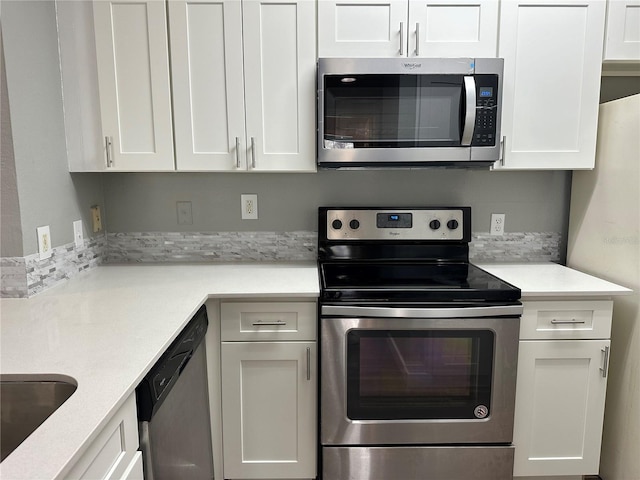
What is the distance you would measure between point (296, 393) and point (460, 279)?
0.80 metres

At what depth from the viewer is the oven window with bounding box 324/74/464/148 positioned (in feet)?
5.37

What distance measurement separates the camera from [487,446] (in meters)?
1.60

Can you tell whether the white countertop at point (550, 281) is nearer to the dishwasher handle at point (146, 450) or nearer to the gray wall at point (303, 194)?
the gray wall at point (303, 194)

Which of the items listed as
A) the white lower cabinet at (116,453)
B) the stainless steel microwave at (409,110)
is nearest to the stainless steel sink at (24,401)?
the white lower cabinet at (116,453)

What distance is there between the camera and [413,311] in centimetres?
150

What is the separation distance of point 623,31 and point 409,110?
950 mm

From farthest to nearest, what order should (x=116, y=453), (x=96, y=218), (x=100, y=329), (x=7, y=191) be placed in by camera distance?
1. (x=96, y=218)
2. (x=7, y=191)
3. (x=100, y=329)
4. (x=116, y=453)

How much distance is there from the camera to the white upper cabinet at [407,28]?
1.67m

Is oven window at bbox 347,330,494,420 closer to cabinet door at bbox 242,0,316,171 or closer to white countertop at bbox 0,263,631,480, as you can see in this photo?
white countertop at bbox 0,263,631,480

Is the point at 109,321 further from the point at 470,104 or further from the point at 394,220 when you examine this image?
the point at 470,104

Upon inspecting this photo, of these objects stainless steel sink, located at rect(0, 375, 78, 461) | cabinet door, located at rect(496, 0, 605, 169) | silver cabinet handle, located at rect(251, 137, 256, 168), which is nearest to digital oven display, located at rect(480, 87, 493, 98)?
cabinet door, located at rect(496, 0, 605, 169)

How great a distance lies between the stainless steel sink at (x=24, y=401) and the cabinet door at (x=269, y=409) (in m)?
0.73

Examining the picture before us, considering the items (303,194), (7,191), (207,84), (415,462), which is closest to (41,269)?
Answer: (7,191)

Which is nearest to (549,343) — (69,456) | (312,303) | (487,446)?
(487,446)
